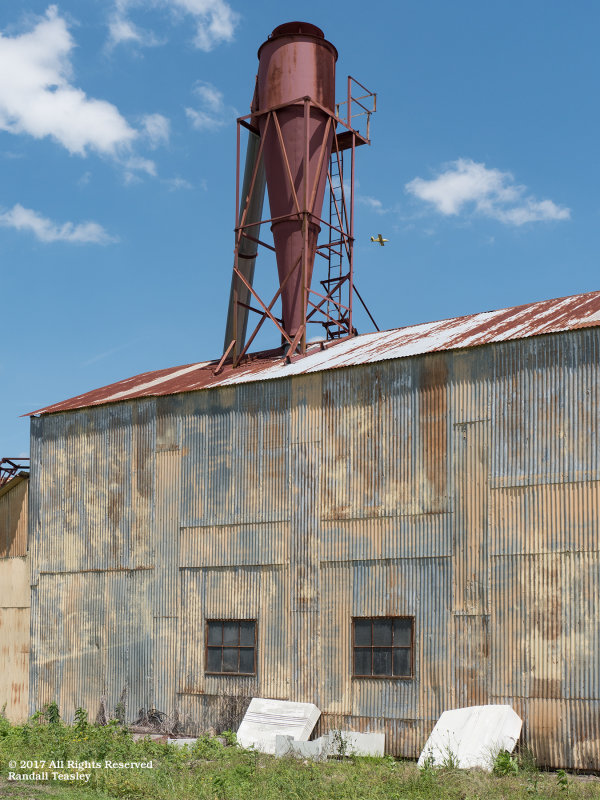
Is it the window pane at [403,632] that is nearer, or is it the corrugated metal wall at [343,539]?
the corrugated metal wall at [343,539]

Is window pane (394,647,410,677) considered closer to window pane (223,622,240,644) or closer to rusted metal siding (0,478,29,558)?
window pane (223,622,240,644)

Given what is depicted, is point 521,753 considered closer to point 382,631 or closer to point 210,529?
point 382,631

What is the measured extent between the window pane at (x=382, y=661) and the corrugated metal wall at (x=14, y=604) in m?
10.9

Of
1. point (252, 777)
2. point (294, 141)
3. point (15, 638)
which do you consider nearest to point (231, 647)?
point (252, 777)

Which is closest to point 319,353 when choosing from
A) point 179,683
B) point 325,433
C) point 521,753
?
point 325,433

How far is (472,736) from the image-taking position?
18328mm

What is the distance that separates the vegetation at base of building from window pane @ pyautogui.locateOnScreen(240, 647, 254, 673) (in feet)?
7.60

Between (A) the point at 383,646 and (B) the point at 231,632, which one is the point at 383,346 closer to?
(A) the point at 383,646

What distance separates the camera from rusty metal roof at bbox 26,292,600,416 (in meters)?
21.0

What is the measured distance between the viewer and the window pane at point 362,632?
830 inches

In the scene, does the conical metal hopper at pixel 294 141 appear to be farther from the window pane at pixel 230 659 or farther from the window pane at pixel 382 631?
the window pane at pixel 382 631

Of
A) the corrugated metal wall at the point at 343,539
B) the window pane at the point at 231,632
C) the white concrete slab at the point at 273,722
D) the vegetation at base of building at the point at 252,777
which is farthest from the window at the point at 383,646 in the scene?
the window pane at the point at 231,632

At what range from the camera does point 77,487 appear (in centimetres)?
2658

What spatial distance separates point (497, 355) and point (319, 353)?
22.0ft
